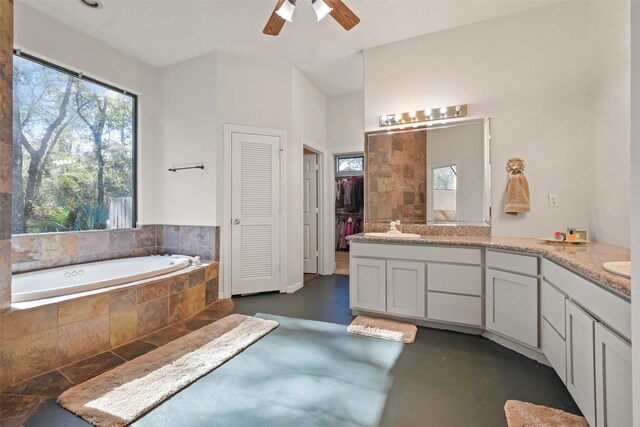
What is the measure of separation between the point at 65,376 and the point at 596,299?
2954 millimetres

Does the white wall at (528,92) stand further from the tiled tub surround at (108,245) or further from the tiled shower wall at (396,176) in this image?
the tiled tub surround at (108,245)

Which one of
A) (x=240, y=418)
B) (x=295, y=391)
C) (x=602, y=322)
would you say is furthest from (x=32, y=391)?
(x=602, y=322)

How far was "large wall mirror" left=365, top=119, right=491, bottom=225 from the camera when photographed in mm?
2795

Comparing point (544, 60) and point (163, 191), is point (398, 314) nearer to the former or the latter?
point (544, 60)

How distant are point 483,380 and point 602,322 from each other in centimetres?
87

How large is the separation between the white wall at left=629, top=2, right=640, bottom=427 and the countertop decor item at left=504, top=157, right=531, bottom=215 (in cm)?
197

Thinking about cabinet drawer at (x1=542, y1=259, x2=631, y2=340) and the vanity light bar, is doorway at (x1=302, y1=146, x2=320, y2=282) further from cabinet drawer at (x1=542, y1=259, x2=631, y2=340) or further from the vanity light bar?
cabinet drawer at (x1=542, y1=259, x2=631, y2=340)

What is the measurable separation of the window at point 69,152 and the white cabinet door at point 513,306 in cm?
399

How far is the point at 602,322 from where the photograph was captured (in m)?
1.18

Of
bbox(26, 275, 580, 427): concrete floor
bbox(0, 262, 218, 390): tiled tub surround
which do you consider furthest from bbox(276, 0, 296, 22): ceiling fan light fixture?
bbox(26, 275, 580, 427): concrete floor

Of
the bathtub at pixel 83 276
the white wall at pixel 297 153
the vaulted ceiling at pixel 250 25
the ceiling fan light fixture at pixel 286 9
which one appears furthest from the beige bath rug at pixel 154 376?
the vaulted ceiling at pixel 250 25

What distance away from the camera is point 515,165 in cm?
262

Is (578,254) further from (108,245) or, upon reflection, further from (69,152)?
(69,152)

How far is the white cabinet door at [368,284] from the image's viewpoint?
269 centimetres
